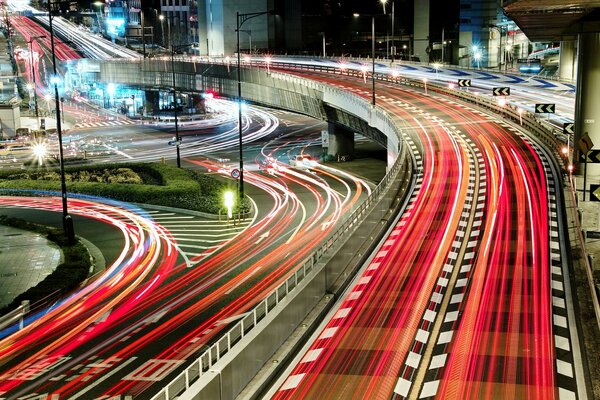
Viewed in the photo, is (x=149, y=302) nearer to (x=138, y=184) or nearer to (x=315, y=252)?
(x=315, y=252)

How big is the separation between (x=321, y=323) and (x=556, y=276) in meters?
8.50

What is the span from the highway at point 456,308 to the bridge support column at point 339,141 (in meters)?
30.6

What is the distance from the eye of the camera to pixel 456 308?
2239cm

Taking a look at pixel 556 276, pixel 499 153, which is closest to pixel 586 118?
pixel 499 153

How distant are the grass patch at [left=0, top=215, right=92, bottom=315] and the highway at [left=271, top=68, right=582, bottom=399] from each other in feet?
41.5

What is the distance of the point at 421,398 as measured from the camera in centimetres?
1664

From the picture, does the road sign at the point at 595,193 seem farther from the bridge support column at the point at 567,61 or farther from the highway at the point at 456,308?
the bridge support column at the point at 567,61

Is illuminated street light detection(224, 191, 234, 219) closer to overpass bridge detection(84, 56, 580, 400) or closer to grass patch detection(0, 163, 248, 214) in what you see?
grass patch detection(0, 163, 248, 214)

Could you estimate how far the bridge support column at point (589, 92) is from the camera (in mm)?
36812

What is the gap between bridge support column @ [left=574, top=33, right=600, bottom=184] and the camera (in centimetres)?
3681

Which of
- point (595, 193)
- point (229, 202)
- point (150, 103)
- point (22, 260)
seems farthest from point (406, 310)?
point (150, 103)

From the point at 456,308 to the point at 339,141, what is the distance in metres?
49.1

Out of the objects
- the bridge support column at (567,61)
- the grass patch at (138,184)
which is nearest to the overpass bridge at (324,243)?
the grass patch at (138,184)

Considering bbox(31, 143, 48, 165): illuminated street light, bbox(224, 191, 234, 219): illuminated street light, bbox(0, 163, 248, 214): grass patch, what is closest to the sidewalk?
bbox(0, 163, 248, 214): grass patch
